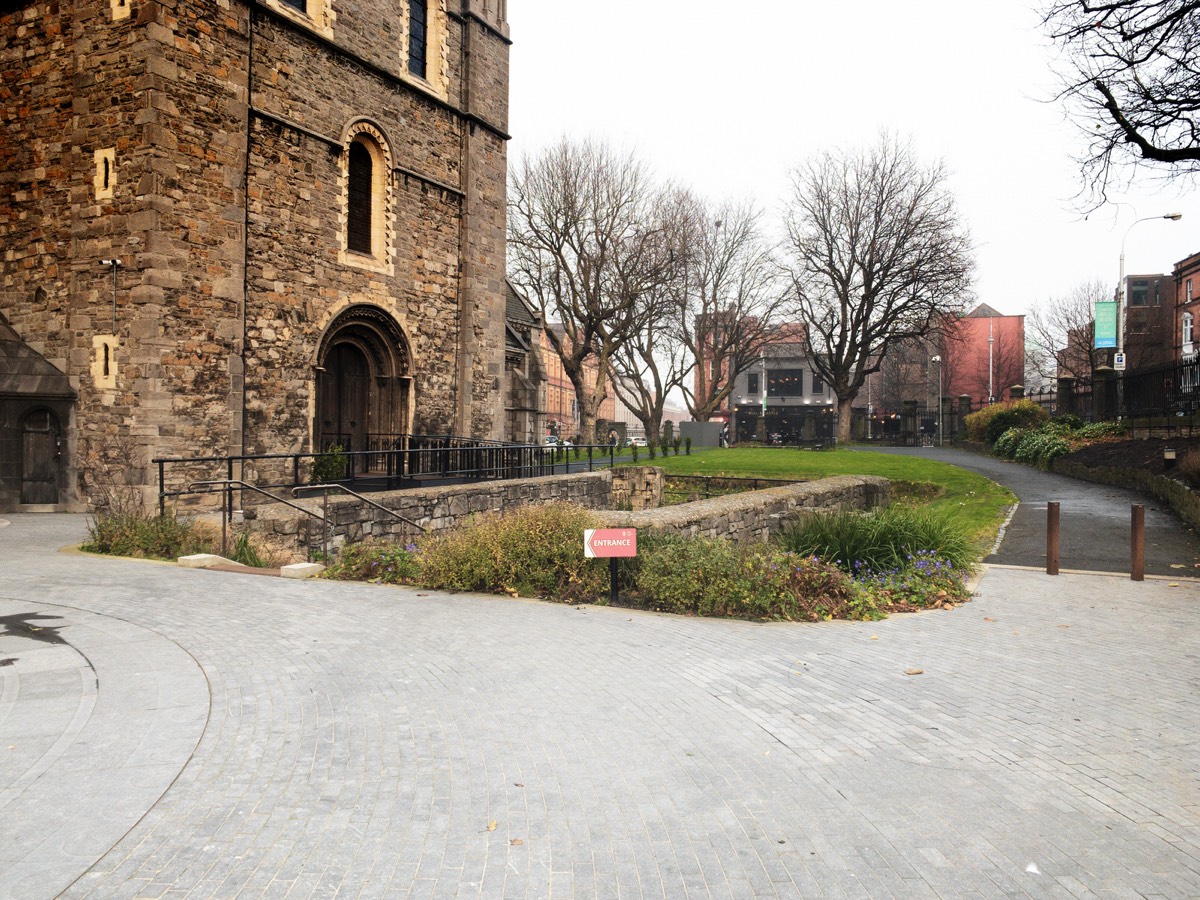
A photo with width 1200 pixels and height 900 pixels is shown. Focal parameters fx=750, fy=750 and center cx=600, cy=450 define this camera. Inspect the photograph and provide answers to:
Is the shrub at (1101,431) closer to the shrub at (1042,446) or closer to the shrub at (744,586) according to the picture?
the shrub at (1042,446)

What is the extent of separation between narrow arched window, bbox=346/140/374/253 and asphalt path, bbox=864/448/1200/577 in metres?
15.9

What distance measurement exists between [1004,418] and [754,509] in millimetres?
25459

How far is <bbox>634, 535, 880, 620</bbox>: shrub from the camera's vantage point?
8.38 meters

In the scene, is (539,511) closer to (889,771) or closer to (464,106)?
(889,771)

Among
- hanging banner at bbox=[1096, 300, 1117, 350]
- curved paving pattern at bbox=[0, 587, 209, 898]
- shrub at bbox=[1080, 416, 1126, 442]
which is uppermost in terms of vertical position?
hanging banner at bbox=[1096, 300, 1117, 350]

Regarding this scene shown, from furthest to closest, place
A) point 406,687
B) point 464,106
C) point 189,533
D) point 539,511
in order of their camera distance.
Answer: point 464,106 → point 189,533 → point 539,511 → point 406,687

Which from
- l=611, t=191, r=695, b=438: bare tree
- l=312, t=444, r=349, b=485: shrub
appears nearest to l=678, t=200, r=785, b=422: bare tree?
l=611, t=191, r=695, b=438: bare tree

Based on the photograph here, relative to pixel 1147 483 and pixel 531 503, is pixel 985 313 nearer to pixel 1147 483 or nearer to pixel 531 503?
pixel 1147 483

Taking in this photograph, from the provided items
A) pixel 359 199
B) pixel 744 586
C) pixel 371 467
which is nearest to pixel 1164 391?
pixel 744 586

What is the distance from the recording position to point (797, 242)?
43250mm

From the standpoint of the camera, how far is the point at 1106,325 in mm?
27984

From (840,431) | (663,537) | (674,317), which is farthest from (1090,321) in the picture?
(663,537)

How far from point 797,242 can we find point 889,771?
42426 mm

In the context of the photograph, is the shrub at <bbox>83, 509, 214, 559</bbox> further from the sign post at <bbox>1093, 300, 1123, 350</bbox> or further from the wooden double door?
the sign post at <bbox>1093, 300, 1123, 350</bbox>
